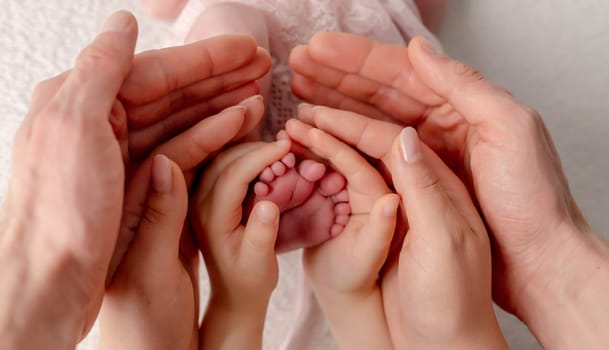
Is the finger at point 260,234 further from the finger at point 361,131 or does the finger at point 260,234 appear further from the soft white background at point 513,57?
the soft white background at point 513,57

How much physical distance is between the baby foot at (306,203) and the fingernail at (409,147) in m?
0.08

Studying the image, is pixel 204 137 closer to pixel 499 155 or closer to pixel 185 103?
pixel 185 103

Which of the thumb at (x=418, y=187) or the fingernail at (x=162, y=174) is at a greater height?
the thumb at (x=418, y=187)

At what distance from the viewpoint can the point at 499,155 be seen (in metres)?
0.57

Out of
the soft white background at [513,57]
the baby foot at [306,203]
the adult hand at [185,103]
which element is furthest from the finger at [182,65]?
the soft white background at [513,57]

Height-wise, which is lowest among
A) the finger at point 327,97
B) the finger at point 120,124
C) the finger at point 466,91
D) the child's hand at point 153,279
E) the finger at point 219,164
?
the child's hand at point 153,279

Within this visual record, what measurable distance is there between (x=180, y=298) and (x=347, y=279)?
16 centimetres

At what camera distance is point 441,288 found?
0.52 m

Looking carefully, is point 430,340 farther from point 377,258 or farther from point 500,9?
point 500,9

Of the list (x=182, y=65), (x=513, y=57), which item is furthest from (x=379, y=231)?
(x=513, y=57)

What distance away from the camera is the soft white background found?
842mm

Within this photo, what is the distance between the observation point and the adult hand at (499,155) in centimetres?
56

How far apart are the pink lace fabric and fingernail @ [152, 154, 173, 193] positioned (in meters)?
0.22

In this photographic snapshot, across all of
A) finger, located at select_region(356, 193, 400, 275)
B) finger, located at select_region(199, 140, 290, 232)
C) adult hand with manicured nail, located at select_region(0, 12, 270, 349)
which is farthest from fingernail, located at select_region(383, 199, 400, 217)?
adult hand with manicured nail, located at select_region(0, 12, 270, 349)
